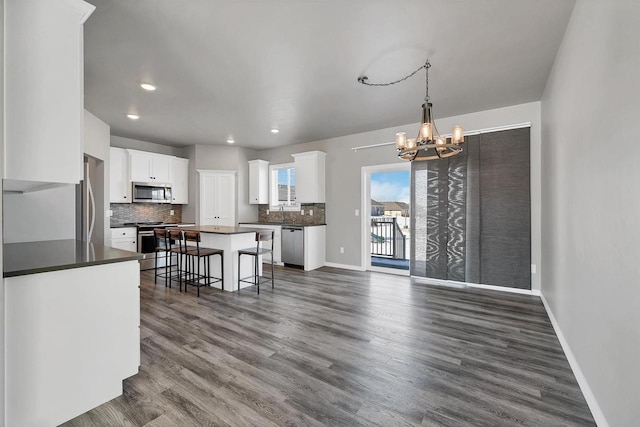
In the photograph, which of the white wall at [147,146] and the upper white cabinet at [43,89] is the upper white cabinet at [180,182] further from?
the upper white cabinet at [43,89]

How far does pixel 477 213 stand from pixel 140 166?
20.9 ft

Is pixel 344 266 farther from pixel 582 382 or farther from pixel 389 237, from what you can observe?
pixel 582 382

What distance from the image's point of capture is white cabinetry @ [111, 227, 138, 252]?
17.0 ft

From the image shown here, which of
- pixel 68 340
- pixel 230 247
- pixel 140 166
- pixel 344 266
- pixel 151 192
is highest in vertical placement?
pixel 140 166

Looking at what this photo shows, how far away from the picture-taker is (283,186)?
6.70m

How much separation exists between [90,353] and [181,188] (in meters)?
5.40

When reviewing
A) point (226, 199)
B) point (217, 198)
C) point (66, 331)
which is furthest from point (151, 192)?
point (66, 331)

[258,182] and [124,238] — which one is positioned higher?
[258,182]

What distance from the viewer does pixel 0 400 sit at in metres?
1.35

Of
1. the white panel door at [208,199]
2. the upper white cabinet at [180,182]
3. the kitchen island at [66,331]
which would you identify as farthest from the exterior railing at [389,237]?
the kitchen island at [66,331]

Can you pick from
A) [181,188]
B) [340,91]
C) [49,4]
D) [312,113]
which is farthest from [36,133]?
[181,188]

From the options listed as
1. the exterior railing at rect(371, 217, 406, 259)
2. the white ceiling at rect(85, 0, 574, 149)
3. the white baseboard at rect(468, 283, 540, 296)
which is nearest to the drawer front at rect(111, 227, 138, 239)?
the white ceiling at rect(85, 0, 574, 149)

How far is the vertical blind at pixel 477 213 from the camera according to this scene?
4.09 meters

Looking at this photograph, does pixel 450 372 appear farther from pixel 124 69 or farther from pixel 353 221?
pixel 124 69
